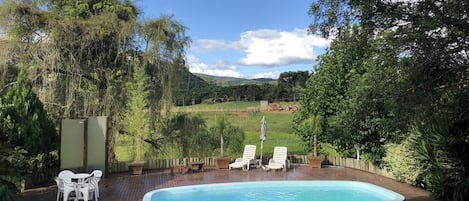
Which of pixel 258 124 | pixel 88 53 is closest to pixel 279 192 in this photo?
pixel 88 53

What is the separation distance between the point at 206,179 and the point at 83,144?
3694mm

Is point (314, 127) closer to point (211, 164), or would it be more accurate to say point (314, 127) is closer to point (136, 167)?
point (211, 164)

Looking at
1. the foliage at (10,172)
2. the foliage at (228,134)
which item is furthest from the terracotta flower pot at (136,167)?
the foliage at (10,172)

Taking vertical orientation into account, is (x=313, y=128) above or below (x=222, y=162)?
above

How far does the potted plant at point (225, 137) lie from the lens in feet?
46.6

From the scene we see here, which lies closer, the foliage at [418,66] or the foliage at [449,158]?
the foliage at [418,66]

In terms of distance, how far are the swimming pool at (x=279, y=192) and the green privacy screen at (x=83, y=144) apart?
264 cm

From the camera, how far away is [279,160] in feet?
46.4

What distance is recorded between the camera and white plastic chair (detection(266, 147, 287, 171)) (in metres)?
13.7

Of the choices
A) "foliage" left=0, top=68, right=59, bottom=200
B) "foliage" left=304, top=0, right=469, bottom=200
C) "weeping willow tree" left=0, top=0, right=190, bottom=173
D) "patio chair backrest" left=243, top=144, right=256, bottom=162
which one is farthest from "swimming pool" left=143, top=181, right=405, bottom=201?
"weeping willow tree" left=0, top=0, right=190, bottom=173

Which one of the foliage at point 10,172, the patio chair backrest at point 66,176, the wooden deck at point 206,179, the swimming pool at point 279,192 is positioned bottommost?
the swimming pool at point 279,192

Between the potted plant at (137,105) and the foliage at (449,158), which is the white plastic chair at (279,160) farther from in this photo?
the foliage at (449,158)

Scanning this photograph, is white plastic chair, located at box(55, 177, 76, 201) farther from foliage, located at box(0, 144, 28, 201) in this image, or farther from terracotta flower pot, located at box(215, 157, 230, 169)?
terracotta flower pot, located at box(215, 157, 230, 169)

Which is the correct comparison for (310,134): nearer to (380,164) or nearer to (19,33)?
(380,164)
